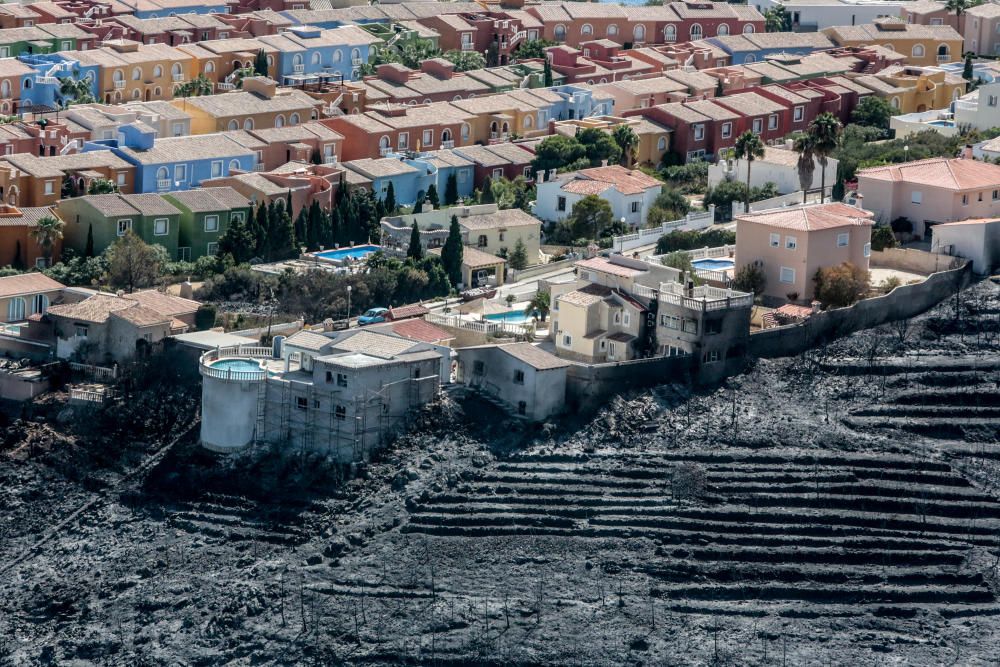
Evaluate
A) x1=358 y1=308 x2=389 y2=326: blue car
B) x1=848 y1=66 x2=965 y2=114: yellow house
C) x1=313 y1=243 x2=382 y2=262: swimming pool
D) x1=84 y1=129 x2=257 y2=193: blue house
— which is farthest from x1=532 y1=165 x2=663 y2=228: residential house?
x1=848 y1=66 x2=965 y2=114: yellow house

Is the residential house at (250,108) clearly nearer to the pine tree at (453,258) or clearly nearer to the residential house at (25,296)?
the pine tree at (453,258)

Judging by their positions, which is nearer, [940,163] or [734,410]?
[734,410]

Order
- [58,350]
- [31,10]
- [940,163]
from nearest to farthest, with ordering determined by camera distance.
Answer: [58,350] < [940,163] < [31,10]

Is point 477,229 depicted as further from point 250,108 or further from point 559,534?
point 559,534

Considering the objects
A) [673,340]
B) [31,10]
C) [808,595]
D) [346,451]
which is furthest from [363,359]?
[31,10]

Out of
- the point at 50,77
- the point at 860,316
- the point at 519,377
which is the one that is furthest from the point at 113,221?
the point at 860,316

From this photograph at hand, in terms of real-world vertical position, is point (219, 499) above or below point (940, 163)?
below

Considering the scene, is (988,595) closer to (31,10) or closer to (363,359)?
(363,359)
